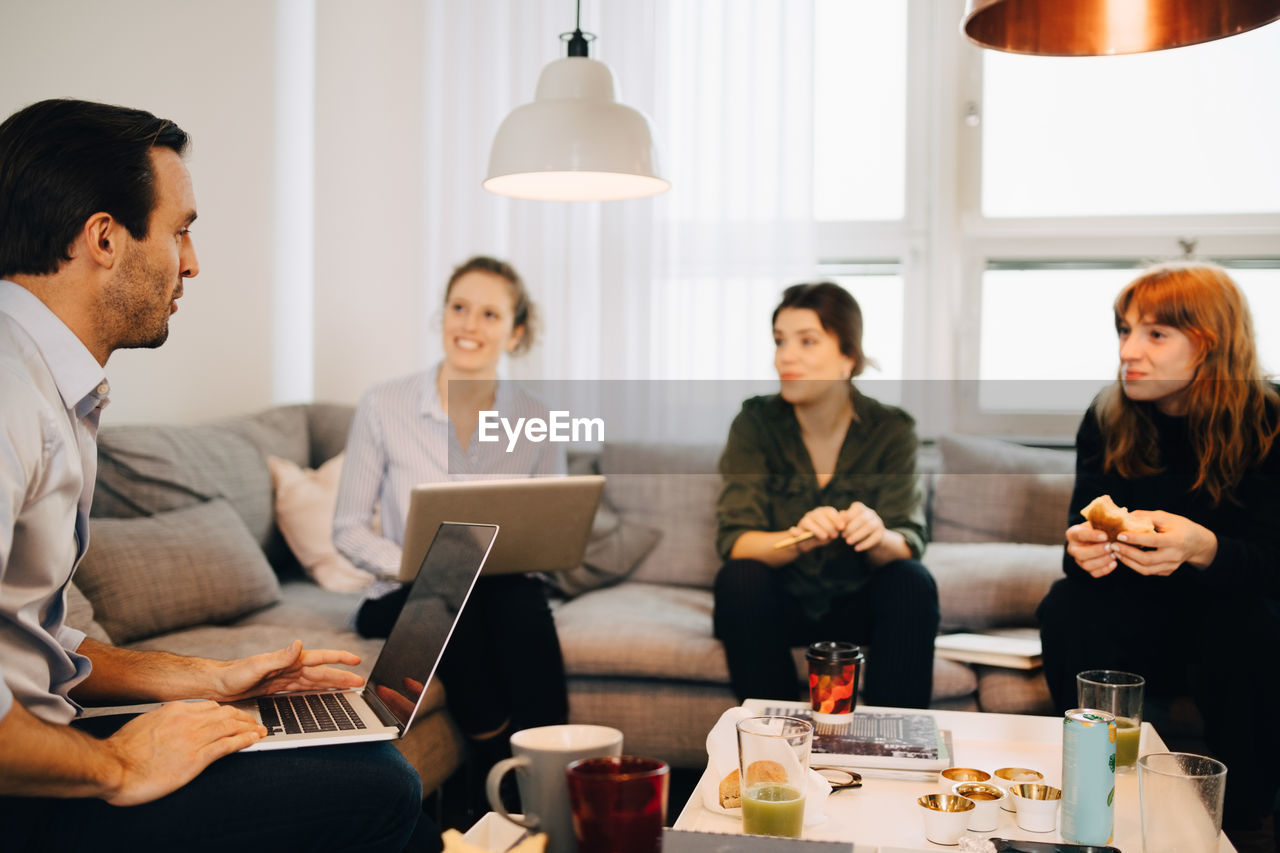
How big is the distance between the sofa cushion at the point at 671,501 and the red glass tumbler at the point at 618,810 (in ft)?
6.87

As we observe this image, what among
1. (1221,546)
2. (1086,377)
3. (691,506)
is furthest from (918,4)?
(1221,546)

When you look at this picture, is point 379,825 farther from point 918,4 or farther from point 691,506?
point 918,4

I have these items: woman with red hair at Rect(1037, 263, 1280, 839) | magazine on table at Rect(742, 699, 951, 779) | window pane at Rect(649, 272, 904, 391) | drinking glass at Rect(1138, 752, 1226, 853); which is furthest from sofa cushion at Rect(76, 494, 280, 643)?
drinking glass at Rect(1138, 752, 1226, 853)

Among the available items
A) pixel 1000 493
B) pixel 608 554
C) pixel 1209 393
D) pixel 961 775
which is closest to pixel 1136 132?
pixel 1000 493

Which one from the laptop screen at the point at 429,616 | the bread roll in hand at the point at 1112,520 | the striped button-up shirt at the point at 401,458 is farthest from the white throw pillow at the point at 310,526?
the bread roll in hand at the point at 1112,520

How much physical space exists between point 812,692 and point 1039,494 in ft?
5.01

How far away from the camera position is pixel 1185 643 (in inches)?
79.9

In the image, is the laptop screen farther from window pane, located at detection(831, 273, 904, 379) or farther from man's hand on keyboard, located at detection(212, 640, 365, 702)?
window pane, located at detection(831, 273, 904, 379)

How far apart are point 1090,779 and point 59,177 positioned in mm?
1293

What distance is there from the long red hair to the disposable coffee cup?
924 mm

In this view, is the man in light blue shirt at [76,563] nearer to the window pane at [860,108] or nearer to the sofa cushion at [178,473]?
the sofa cushion at [178,473]

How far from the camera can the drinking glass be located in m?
1.07

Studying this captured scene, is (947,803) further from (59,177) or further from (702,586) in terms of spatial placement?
(702,586)

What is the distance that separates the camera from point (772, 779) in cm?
110
